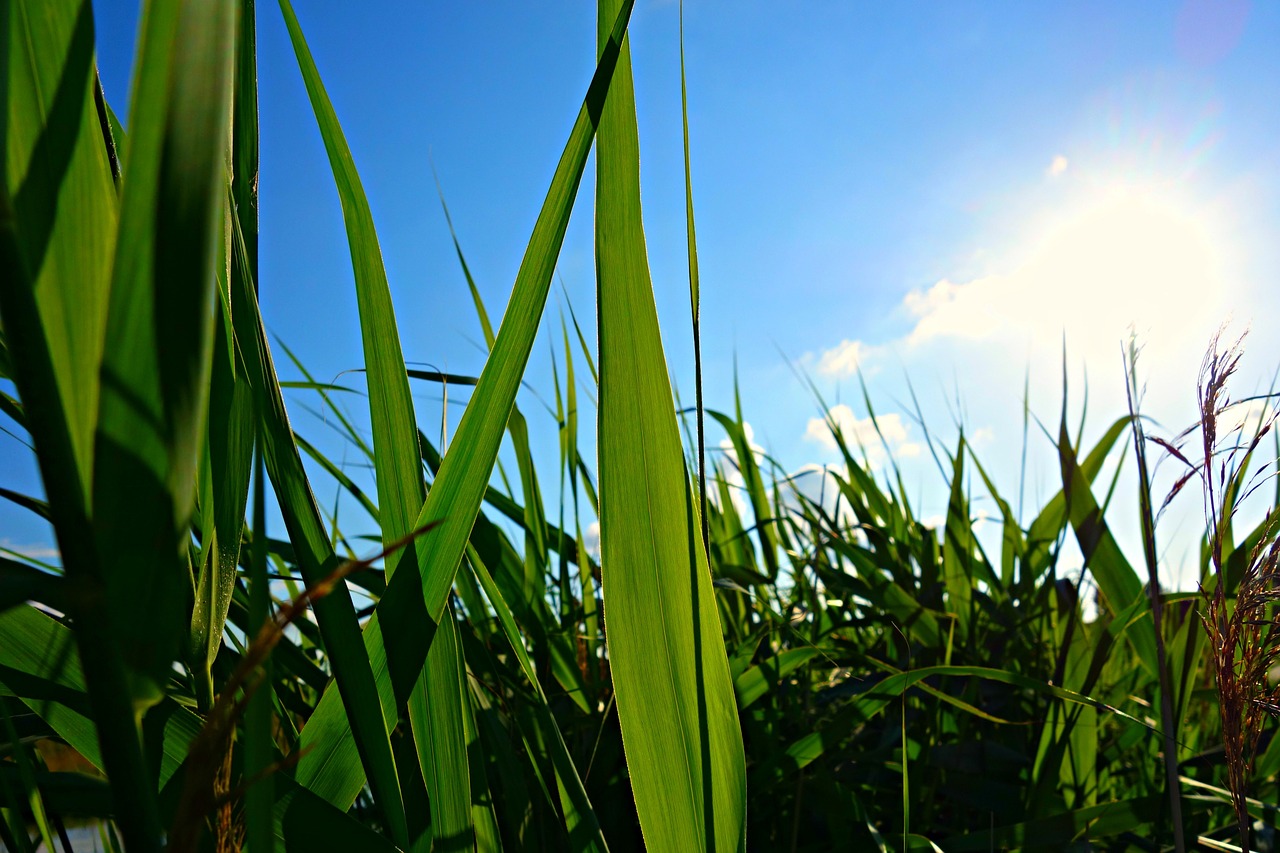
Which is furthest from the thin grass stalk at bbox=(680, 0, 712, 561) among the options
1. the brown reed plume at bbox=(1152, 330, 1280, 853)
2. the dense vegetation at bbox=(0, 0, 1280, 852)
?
the brown reed plume at bbox=(1152, 330, 1280, 853)

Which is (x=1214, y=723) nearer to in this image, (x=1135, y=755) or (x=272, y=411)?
(x=1135, y=755)

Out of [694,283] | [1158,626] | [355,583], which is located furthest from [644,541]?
[355,583]

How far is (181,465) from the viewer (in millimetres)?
230

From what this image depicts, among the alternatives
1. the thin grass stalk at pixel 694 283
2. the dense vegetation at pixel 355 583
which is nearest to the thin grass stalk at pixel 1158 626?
the dense vegetation at pixel 355 583

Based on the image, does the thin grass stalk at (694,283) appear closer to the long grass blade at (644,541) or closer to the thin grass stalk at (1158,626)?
the long grass blade at (644,541)

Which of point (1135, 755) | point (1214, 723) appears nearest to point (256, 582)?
point (1135, 755)

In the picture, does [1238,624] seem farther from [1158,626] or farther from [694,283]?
[694,283]

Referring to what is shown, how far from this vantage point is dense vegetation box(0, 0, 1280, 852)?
0.23 m

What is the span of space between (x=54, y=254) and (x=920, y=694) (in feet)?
3.80

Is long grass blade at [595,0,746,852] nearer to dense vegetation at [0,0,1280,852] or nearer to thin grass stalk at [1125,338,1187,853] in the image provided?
dense vegetation at [0,0,1280,852]

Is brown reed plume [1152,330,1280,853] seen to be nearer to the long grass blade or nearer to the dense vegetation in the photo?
the dense vegetation

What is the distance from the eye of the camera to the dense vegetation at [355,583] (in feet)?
0.75

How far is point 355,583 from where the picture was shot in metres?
0.89

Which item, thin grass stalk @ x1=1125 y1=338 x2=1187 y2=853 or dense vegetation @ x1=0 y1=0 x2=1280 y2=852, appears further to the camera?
thin grass stalk @ x1=1125 y1=338 x2=1187 y2=853
